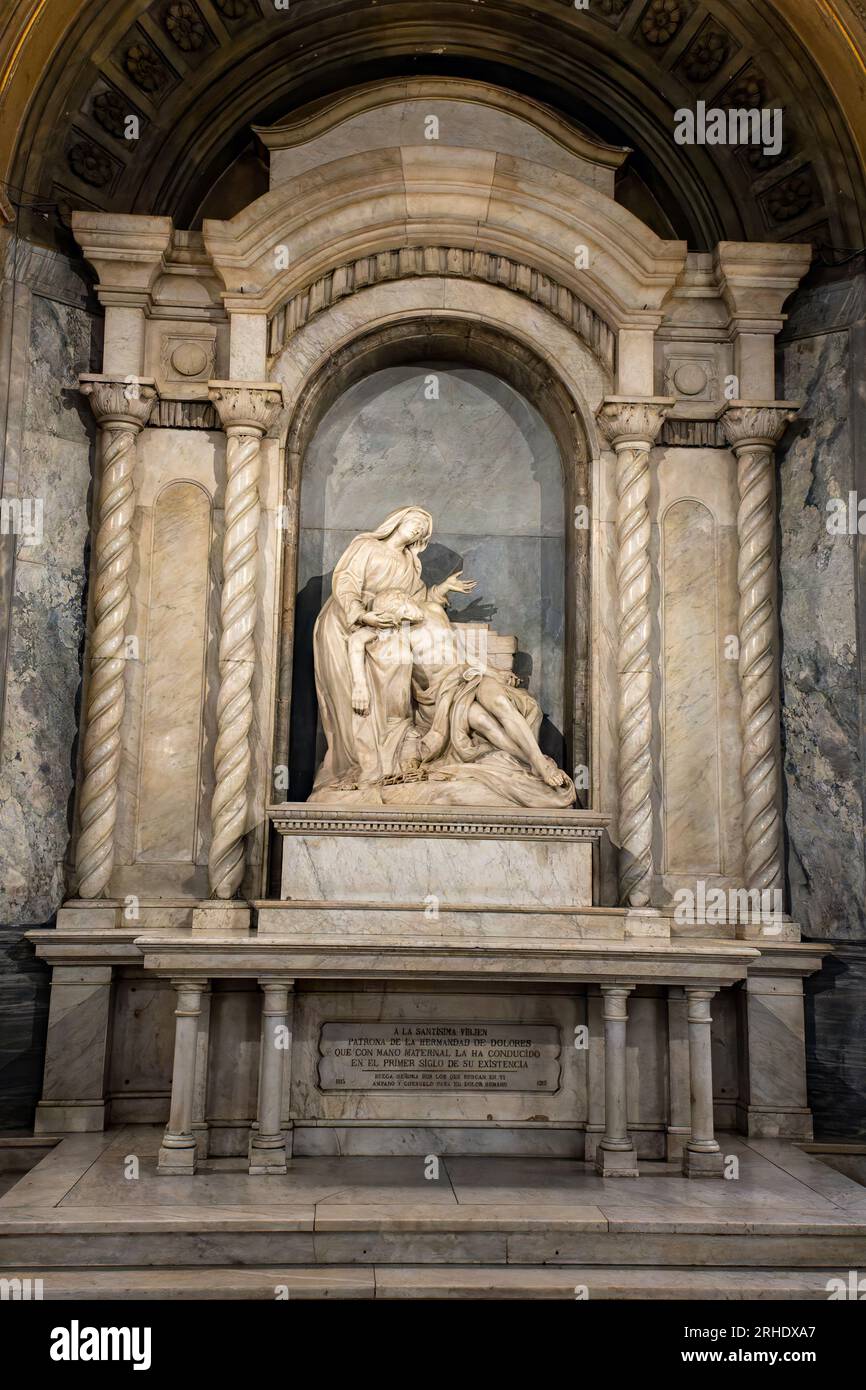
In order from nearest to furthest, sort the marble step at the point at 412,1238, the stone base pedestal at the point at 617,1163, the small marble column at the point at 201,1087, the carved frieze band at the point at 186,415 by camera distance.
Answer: the marble step at the point at 412,1238 < the stone base pedestal at the point at 617,1163 < the small marble column at the point at 201,1087 < the carved frieze band at the point at 186,415

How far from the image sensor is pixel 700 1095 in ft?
21.5

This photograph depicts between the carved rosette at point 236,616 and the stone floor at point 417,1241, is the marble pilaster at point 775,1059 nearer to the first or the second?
the stone floor at point 417,1241

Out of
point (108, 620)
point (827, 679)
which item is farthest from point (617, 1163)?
point (108, 620)

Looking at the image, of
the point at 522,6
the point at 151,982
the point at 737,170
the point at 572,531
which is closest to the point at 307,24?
the point at 522,6

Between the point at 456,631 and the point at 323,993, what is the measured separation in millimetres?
2613

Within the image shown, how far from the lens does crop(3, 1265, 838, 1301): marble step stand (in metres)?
5.29

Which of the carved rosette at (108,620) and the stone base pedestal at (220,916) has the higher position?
the carved rosette at (108,620)

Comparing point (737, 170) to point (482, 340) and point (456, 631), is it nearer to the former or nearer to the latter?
point (482, 340)

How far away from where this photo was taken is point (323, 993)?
6938 millimetres

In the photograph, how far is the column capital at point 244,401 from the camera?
8094 millimetres

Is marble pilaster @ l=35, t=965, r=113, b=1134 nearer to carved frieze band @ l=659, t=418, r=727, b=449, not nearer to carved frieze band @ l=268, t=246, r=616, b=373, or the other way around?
carved frieze band @ l=268, t=246, r=616, b=373

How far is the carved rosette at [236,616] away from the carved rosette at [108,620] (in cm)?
60

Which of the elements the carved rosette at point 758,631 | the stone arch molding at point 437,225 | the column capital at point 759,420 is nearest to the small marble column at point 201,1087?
the carved rosette at point 758,631

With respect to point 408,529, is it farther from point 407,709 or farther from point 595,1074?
point 595,1074
